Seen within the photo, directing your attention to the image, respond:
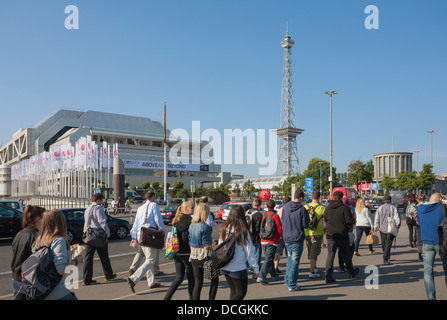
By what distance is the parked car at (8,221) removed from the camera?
45.8 ft

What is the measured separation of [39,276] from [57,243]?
35cm

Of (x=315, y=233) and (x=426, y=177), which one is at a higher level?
(x=426, y=177)

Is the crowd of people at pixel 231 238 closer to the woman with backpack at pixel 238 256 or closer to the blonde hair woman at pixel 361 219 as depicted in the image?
the woman with backpack at pixel 238 256

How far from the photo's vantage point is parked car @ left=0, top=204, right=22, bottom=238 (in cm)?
1397

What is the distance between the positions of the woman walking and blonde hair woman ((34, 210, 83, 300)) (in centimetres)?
192

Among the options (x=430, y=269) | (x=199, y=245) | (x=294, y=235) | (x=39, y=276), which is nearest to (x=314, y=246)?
(x=294, y=235)

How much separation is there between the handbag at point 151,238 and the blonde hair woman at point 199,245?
1.63 m

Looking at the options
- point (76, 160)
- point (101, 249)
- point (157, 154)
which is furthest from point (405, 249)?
point (157, 154)

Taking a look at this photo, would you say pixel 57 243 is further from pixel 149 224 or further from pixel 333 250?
pixel 333 250

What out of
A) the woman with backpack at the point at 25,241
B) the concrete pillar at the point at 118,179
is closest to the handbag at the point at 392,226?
the woman with backpack at the point at 25,241

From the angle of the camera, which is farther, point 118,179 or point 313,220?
point 118,179

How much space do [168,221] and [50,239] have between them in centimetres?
1862

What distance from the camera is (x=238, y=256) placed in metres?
4.83

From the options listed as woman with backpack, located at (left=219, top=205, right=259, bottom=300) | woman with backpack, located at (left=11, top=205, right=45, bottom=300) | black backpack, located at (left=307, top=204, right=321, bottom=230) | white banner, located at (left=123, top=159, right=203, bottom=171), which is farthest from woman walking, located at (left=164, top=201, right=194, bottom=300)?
white banner, located at (left=123, top=159, right=203, bottom=171)
